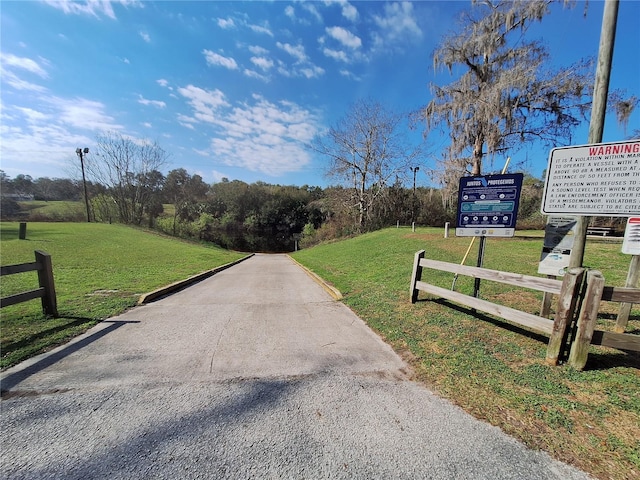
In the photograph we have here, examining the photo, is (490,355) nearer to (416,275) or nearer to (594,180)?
(416,275)

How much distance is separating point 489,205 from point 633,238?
1.79m

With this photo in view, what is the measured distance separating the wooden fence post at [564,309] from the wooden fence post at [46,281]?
7.55 m

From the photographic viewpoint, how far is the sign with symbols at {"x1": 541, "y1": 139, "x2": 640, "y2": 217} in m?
3.04

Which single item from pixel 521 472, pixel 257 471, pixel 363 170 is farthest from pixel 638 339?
pixel 363 170

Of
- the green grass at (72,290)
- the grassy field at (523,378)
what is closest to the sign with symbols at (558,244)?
the grassy field at (523,378)

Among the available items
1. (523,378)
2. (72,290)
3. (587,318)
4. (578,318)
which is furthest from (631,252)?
(72,290)

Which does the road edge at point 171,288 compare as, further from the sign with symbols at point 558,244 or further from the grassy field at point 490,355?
the sign with symbols at point 558,244

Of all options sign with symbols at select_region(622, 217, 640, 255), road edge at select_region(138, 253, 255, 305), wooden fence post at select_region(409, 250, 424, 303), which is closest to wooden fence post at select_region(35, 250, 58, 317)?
road edge at select_region(138, 253, 255, 305)

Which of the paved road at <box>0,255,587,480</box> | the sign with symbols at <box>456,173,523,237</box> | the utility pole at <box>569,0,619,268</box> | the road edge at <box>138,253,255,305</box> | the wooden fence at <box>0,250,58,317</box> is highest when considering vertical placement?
the utility pole at <box>569,0,619,268</box>

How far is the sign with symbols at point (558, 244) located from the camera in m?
3.85

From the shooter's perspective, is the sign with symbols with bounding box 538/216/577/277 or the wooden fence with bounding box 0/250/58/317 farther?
the wooden fence with bounding box 0/250/58/317

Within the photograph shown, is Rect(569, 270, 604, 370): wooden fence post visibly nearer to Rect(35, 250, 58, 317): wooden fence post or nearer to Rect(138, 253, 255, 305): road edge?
Rect(138, 253, 255, 305): road edge

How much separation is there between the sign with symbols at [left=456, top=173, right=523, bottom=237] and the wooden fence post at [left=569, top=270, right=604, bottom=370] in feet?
5.56

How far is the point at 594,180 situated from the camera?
3281 millimetres
